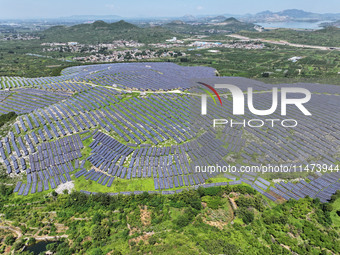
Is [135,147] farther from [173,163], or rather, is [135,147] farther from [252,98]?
[252,98]

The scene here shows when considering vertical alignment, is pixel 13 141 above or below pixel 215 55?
below

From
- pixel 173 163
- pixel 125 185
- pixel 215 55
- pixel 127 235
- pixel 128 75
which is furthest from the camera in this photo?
pixel 215 55

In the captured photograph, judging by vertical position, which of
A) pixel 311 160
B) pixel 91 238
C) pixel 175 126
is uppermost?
pixel 175 126

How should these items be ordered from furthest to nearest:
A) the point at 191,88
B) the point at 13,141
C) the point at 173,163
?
the point at 191,88
the point at 13,141
the point at 173,163

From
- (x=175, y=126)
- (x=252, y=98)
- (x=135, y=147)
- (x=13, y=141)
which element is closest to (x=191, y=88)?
(x=252, y=98)

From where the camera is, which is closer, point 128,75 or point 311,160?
point 311,160

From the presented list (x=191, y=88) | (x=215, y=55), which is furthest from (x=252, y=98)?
(x=215, y=55)
